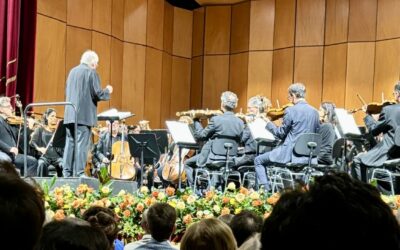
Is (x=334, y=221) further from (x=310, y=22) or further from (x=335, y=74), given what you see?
(x=310, y=22)

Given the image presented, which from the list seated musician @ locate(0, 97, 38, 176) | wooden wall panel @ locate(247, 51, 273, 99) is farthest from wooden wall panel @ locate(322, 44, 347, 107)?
seated musician @ locate(0, 97, 38, 176)

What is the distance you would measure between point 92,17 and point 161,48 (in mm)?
2041

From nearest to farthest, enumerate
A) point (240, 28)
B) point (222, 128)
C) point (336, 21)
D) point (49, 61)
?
1. point (222, 128)
2. point (49, 61)
3. point (336, 21)
4. point (240, 28)

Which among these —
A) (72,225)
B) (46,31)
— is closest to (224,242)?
(72,225)

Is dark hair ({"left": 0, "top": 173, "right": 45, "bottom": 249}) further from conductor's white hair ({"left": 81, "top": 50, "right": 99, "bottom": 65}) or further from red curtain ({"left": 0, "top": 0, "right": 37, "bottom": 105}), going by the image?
red curtain ({"left": 0, "top": 0, "right": 37, "bottom": 105})

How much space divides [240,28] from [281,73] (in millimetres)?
1441

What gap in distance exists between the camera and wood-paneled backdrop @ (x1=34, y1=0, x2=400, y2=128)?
11.2 meters

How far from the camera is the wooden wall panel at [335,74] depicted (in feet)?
38.8

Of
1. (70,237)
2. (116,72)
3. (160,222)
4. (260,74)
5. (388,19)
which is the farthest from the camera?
(260,74)

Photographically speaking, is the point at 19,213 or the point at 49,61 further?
the point at 49,61

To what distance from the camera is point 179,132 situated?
709cm

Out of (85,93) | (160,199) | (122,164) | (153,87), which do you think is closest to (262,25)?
(153,87)

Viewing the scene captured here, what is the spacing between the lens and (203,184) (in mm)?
8742

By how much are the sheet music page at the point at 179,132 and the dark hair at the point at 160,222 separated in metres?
3.71
